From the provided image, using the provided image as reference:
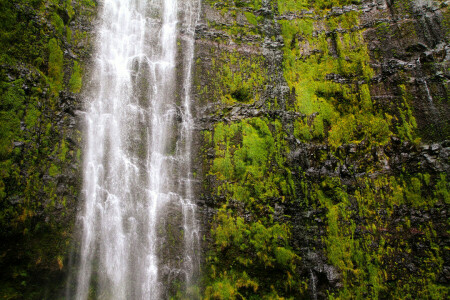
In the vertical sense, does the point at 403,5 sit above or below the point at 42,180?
above

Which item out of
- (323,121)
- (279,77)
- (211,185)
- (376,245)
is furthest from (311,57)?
(376,245)

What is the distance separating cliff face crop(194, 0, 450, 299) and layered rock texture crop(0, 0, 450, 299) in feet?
0.19

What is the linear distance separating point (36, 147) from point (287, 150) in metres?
10.5

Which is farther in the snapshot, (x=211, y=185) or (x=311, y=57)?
(x=311, y=57)

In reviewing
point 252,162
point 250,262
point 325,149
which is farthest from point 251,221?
point 325,149

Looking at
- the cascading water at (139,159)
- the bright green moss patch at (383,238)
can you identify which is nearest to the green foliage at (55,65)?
the cascading water at (139,159)

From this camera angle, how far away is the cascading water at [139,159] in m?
11.4

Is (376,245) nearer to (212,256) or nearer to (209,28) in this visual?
(212,256)

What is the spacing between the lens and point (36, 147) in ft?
36.0

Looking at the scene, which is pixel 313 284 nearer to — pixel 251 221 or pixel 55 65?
pixel 251 221

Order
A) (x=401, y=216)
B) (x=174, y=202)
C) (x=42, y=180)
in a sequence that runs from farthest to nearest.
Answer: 1. (x=174, y=202)
2. (x=401, y=216)
3. (x=42, y=180)

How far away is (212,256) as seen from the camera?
12.1 m

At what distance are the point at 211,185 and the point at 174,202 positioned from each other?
1.80 metres

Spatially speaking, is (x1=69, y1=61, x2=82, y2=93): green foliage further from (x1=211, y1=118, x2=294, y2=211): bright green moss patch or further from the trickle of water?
the trickle of water
